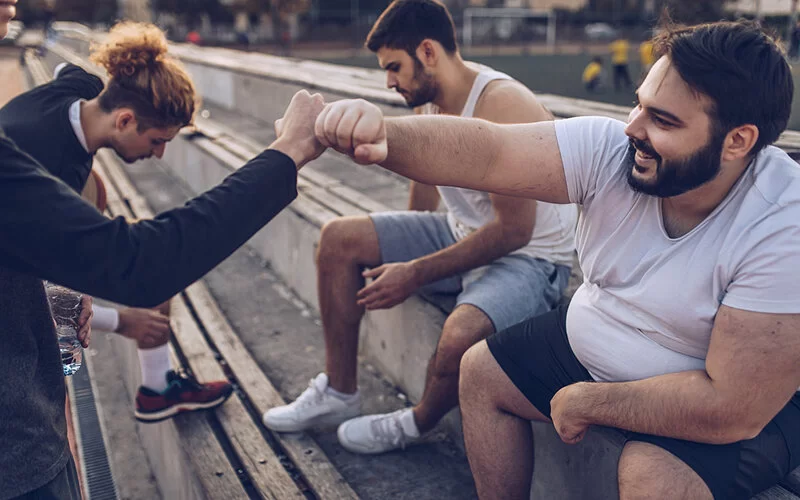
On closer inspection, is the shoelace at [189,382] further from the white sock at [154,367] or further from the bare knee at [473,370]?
the bare knee at [473,370]

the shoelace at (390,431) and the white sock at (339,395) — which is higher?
the white sock at (339,395)

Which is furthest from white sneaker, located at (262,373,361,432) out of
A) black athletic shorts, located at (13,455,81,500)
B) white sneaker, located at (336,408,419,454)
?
black athletic shorts, located at (13,455,81,500)

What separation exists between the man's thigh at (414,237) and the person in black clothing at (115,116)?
0.92 m

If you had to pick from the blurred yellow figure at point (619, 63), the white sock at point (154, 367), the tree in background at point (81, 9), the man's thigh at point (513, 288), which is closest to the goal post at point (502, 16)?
the blurred yellow figure at point (619, 63)

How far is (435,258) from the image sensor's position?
9.32 ft

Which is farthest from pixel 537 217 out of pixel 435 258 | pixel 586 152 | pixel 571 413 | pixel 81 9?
pixel 81 9

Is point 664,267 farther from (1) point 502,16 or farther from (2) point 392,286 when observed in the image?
(1) point 502,16

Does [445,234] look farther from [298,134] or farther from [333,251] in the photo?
[298,134]

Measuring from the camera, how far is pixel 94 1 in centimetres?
6397

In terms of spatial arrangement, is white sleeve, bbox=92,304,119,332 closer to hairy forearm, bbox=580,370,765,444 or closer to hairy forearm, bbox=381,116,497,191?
hairy forearm, bbox=381,116,497,191

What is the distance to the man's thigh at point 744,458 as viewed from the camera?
1666mm

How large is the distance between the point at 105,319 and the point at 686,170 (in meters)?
2.31

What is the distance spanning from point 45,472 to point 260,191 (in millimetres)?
786

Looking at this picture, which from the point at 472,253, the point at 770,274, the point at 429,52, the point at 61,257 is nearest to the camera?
the point at 61,257
